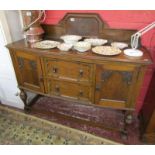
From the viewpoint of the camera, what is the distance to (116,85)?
1.26 metres

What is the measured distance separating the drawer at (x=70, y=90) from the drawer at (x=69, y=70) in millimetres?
70

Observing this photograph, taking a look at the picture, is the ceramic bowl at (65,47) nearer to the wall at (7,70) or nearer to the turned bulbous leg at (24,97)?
the wall at (7,70)

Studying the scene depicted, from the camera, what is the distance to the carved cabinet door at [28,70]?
4.64 feet

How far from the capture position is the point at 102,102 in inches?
54.7

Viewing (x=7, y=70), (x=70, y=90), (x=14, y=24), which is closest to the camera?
(x=70, y=90)

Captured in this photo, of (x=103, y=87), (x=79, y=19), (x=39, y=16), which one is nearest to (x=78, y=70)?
(x=103, y=87)

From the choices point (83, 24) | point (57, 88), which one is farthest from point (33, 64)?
point (83, 24)

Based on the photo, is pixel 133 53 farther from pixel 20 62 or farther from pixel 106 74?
pixel 20 62

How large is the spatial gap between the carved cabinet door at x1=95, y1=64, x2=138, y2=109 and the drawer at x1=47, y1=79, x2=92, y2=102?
0.10 meters

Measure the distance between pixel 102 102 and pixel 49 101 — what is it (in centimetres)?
100

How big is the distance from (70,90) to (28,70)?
0.50 metres

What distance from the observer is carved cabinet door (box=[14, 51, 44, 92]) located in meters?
1.41

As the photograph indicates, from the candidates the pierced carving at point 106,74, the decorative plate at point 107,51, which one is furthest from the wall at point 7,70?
the pierced carving at point 106,74
